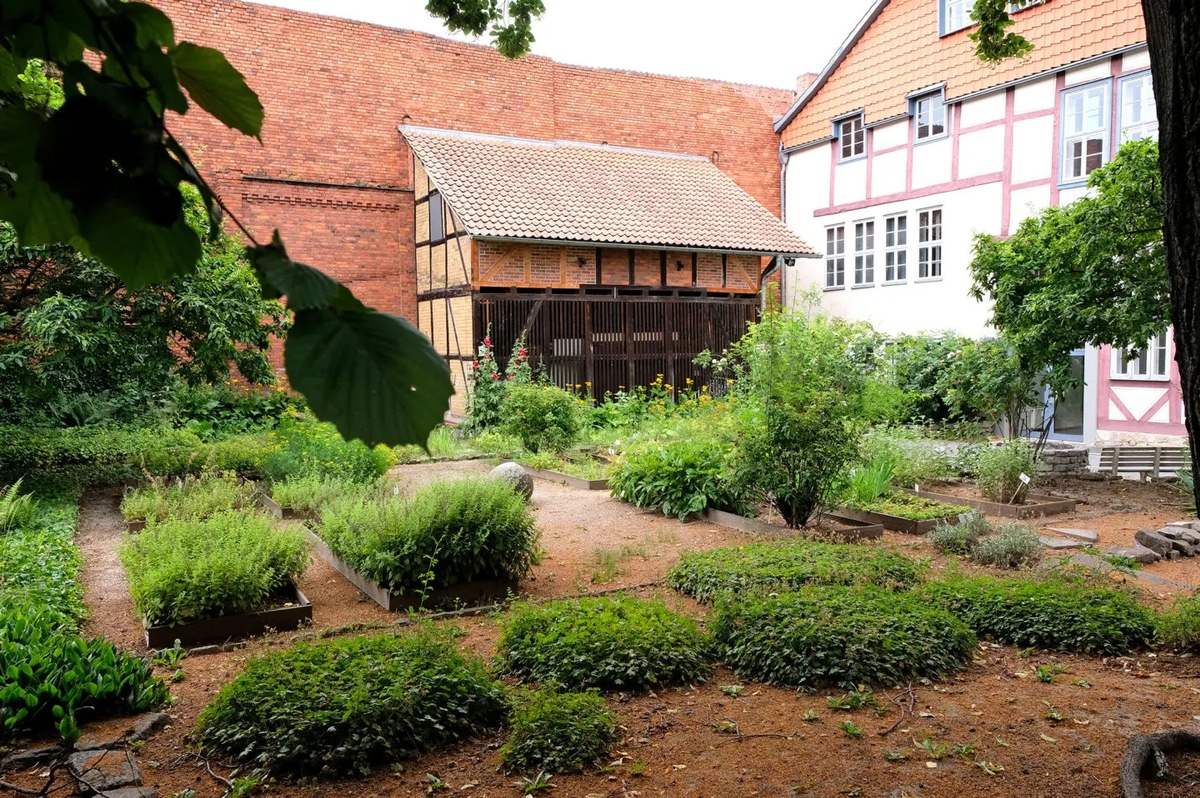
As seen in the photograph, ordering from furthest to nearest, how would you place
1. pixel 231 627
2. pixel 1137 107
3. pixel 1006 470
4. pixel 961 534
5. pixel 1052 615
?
pixel 1137 107 → pixel 1006 470 → pixel 961 534 → pixel 231 627 → pixel 1052 615

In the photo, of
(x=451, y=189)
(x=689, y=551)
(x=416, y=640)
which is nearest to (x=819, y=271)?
(x=451, y=189)

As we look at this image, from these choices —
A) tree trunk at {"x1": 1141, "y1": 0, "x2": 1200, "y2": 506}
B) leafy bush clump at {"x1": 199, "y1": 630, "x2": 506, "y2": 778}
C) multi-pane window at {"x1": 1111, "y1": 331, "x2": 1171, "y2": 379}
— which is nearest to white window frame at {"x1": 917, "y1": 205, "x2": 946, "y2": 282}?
multi-pane window at {"x1": 1111, "y1": 331, "x2": 1171, "y2": 379}

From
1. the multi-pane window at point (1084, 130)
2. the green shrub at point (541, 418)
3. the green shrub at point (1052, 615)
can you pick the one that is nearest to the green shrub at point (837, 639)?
the green shrub at point (1052, 615)

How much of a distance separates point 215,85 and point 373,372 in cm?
39

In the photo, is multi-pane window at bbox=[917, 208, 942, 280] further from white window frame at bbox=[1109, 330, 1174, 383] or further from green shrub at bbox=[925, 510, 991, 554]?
green shrub at bbox=[925, 510, 991, 554]

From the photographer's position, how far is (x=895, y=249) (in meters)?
19.6

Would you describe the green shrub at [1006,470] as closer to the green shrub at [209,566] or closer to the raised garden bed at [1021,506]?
the raised garden bed at [1021,506]

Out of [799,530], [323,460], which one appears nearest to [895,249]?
[799,530]

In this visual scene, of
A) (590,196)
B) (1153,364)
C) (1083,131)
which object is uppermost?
(1083,131)

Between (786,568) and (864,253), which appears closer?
(786,568)

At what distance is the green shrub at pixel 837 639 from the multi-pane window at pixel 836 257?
16253 millimetres

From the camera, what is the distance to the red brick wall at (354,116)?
60.3ft

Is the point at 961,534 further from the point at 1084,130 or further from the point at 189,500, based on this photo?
the point at 1084,130

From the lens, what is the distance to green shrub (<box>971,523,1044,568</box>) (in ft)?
24.5
